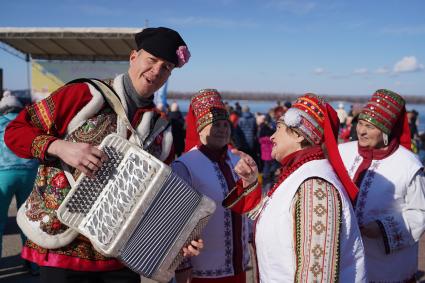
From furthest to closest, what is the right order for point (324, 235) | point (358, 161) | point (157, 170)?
point (358, 161) < point (157, 170) < point (324, 235)

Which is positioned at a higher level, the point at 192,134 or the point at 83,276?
the point at 192,134

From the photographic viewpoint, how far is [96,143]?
6.18 feet

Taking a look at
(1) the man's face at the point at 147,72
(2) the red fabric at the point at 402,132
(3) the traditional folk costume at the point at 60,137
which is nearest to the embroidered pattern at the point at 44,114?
(3) the traditional folk costume at the point at 60,137

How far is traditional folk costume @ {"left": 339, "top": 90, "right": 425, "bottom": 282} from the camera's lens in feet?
7.97

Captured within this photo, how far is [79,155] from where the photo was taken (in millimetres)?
1673

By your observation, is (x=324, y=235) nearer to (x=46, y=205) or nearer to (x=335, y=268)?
(x=335, y=268)

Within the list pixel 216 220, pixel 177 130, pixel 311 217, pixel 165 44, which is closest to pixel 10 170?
pixel 216 220

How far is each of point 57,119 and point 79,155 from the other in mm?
332

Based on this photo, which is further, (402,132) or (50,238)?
(402,132)

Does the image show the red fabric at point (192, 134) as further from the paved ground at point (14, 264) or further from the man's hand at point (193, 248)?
the paved ground at point (14, 264)

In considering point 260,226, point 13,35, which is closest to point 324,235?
point 260,226

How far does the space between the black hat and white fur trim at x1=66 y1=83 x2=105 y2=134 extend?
342 millimetres

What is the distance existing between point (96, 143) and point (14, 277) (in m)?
3.35

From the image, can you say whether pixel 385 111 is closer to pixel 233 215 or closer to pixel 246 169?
pixel 246 169
